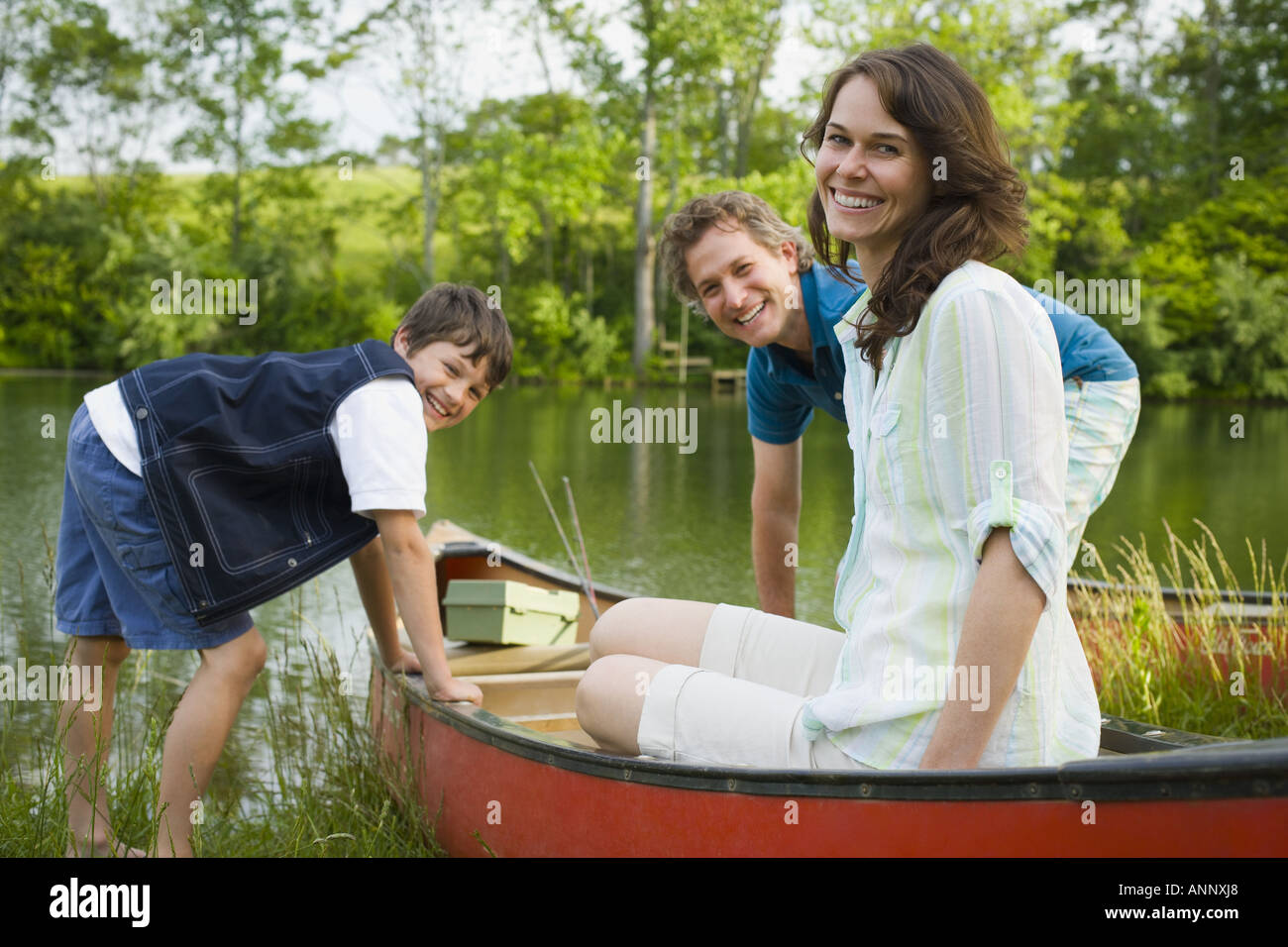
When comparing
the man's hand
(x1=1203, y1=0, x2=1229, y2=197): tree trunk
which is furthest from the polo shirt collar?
(x1=1203, y1=0, x2=1229, y2=197): tree trunk

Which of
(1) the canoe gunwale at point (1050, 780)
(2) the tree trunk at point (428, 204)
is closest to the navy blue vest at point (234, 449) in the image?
(1) the canoe gunwale at point (1050, 780)

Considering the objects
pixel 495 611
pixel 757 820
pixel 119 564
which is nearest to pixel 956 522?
pixel 757 820

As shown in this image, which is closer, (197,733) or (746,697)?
(746,697)

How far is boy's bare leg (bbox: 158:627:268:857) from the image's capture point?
281 centimetres

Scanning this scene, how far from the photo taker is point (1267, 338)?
80.5 ft

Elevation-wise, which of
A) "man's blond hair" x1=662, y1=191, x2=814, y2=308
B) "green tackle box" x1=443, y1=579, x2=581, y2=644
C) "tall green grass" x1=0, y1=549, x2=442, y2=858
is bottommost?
"tall green grass" x1=0, y1=549, x2=442, y2=858

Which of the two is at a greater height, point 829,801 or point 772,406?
point 772,406

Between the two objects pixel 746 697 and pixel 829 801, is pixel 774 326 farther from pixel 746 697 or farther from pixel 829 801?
pixel 829 801

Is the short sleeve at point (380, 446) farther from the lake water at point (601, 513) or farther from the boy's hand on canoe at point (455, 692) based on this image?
the lake water at point (601, 513)

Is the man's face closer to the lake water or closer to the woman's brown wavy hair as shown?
the woman's brown wavy hair

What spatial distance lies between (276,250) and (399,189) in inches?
156

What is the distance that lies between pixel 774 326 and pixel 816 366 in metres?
0.16

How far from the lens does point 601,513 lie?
10023mm

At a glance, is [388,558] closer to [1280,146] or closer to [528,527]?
[528,527]
